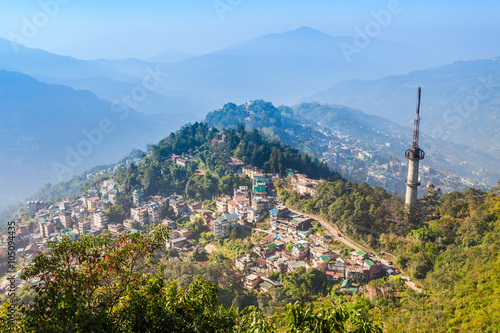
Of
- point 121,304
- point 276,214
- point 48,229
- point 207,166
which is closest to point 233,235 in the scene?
point 276,214

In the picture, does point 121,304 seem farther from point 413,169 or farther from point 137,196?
point 137,196

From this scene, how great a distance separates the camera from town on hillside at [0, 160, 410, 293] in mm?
13898

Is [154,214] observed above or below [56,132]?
above

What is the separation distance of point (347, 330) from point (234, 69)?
156m

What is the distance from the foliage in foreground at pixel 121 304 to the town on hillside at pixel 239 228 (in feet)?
27.4

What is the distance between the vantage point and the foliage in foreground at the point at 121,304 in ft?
9.30

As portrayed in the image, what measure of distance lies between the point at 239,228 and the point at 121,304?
52.8 ft

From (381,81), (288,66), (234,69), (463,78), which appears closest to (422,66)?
(381,81)

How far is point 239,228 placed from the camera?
19.3m

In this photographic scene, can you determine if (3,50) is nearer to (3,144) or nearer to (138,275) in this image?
(3,144)

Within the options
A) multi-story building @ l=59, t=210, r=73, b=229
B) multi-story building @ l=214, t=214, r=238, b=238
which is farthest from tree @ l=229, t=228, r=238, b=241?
multi-story building @ l=59, t=210, r=73, b=229

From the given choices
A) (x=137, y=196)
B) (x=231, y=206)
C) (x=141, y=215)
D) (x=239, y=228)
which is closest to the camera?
(x=239, y=228)

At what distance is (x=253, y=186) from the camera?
22391mm

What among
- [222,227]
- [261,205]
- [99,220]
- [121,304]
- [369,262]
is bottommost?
[99,220]
